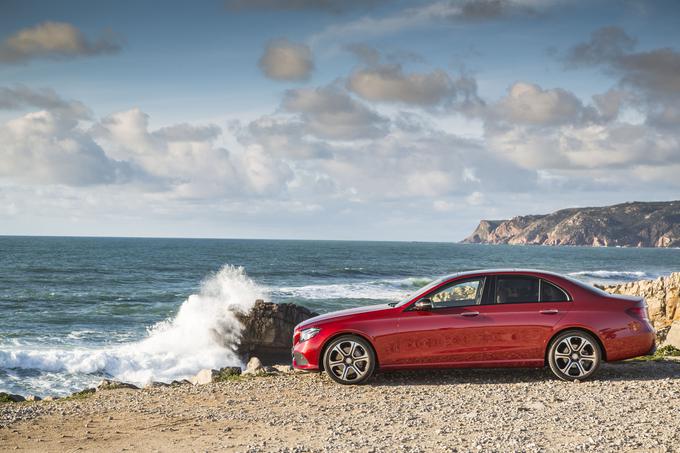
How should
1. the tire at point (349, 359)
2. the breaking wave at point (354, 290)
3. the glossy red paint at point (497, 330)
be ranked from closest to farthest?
the glossy red paint at point (497, 330) → the tire at point (349, 359) → the breaking wave at point (354, 290)

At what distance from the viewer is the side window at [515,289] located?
952 cm

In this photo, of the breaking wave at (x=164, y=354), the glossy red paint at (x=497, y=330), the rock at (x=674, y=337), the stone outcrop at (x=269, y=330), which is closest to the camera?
the glossy red paint at (x=497, y=330)

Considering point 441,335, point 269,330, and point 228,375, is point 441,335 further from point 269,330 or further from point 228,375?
point 269,330

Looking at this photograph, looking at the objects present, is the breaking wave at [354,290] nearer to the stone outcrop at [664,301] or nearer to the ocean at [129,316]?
the ocean at [129,316]

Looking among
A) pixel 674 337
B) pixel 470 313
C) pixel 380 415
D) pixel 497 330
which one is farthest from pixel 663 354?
pixel 380 415

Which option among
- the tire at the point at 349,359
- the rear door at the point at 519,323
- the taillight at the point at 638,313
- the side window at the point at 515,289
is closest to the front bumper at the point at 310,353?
the tire at the point at 349,359

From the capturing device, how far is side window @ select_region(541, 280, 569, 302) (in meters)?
9.52

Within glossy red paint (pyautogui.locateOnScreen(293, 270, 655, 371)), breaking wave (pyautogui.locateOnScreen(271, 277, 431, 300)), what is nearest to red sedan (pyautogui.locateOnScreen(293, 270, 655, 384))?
glossy red paint (pyautogui.locateOnScreen(293, 270, 655, 371))

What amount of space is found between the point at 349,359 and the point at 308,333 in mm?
726

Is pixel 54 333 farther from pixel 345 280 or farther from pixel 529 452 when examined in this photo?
pixel 345 280

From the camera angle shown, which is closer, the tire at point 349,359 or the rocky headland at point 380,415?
the rocky headland at point 380,415

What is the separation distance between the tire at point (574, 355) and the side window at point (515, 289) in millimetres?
705

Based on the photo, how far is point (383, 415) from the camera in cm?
784

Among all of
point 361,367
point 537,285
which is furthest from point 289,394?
point 537,285
